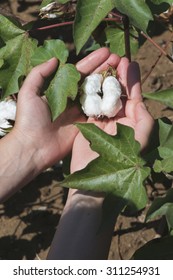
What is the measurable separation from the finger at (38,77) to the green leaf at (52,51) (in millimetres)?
26

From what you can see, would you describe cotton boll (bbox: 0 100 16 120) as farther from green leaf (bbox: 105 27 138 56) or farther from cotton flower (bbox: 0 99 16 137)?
green leaf (bbox: 105 27 138 56)

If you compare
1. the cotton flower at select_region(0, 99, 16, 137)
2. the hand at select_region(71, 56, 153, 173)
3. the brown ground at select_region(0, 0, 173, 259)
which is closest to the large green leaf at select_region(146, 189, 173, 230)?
the hand at select_region(71, 56, 153, 173)

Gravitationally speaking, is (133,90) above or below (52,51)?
below

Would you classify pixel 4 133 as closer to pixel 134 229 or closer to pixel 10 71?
pixel 10 71

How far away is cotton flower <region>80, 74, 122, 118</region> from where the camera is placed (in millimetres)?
1475

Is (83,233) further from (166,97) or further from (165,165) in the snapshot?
(166,97)

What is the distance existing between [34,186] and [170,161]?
115 cm

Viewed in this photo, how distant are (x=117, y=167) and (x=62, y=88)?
27 centimetres

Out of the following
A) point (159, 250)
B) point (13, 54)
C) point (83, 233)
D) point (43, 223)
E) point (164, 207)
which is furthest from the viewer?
point (43, 223)

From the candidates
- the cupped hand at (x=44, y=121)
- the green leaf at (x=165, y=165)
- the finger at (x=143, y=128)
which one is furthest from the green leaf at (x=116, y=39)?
the green leaf at (x=165, y=165)

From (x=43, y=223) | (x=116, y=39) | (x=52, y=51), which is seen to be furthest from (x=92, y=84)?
(x=43, y=223)

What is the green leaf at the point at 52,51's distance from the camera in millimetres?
1421

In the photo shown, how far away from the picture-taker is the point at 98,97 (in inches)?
59.5

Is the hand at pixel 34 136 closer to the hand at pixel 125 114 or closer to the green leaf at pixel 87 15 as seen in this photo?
the hand at pixel 125 114
